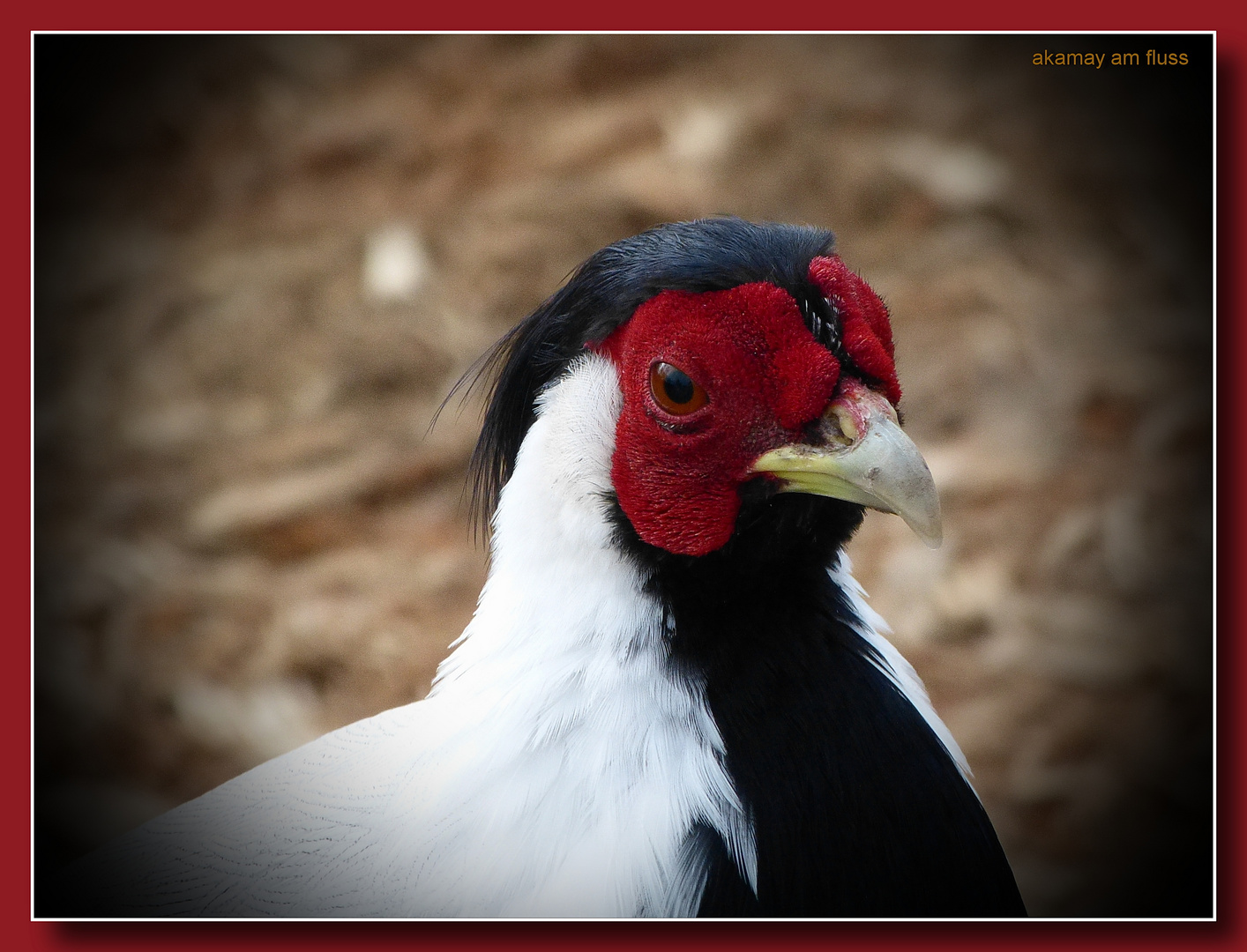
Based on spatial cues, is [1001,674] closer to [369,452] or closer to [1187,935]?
[1187,935]

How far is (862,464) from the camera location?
106 centimetres

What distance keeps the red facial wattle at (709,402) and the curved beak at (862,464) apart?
2 cm

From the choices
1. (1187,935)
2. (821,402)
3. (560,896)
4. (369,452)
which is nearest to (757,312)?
(821,402)

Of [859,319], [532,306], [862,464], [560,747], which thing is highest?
[532,306]

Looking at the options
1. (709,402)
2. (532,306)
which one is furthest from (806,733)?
(532,306)

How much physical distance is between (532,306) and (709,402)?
3.74ft

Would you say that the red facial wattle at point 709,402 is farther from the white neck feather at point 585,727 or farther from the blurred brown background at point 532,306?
the blurred brown background at point 532,306

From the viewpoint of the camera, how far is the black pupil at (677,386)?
1.12 meters

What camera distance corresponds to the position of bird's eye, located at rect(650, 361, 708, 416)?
1.12 metres

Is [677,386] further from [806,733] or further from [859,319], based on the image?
[806,733]

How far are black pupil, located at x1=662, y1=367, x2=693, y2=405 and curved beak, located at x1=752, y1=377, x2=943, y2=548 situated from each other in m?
0.10

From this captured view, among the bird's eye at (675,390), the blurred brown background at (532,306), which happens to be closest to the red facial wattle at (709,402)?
the bird's eye at (675,390)

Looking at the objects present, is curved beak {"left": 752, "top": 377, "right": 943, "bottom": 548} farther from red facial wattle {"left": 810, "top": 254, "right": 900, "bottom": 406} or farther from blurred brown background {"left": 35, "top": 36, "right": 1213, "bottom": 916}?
blurred brown background {"left": 35, "top": 36, "right": 1213, "bottom": 916}

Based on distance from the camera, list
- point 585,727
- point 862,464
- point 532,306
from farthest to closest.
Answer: point 532,306 → point 585,727 → point 862,464
